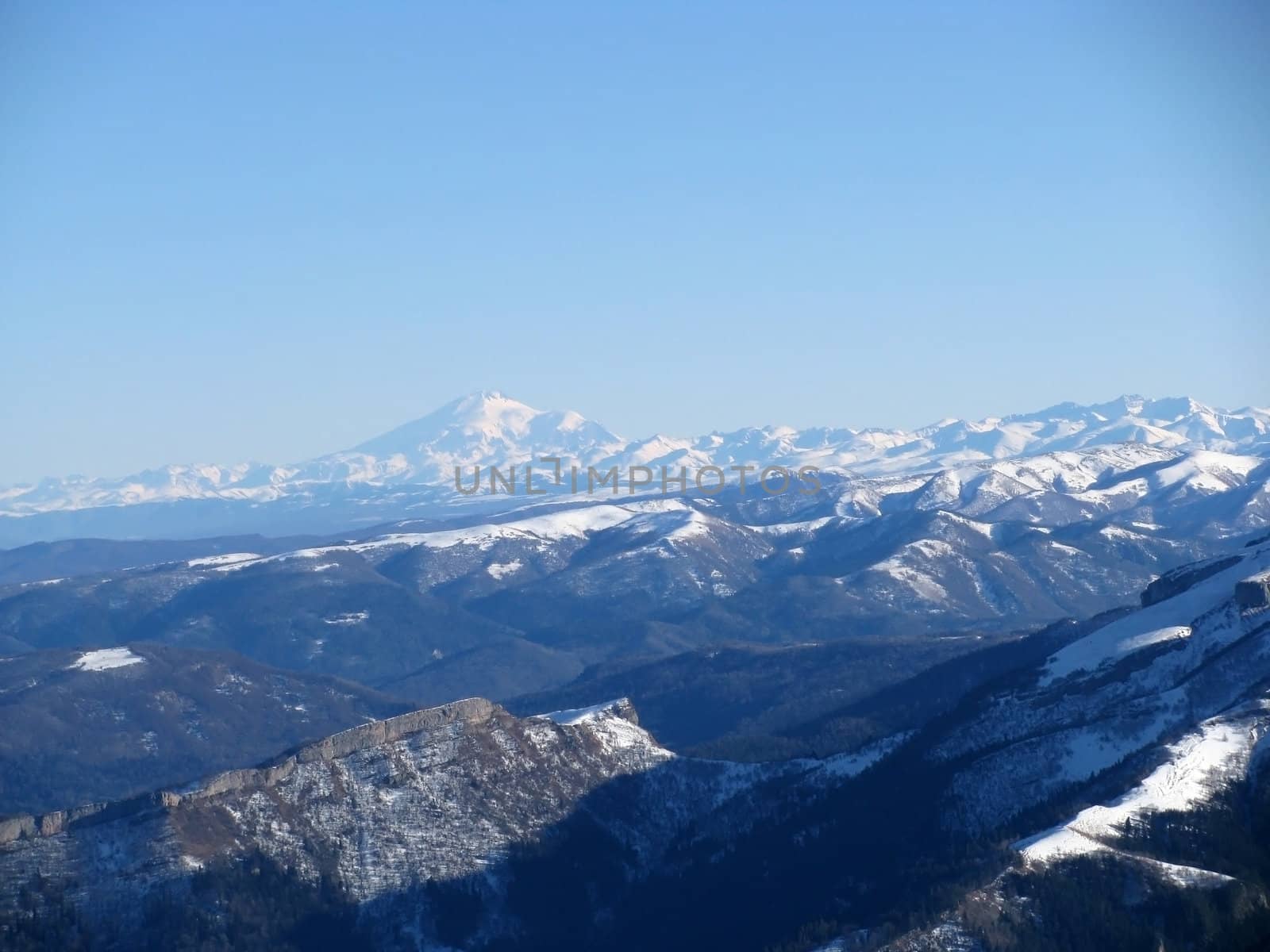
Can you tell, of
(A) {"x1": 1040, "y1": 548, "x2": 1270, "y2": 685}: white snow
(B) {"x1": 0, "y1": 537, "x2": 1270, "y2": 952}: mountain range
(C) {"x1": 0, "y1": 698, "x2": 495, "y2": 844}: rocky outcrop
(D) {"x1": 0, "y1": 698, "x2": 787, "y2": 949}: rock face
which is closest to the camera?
(B) {"x1": 0, "y1": 537, "x2": 1270, "y2": 952}: mountain range

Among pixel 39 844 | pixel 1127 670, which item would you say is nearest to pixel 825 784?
pixel 1127 670

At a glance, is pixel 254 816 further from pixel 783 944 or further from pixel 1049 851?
pixel 1049 851

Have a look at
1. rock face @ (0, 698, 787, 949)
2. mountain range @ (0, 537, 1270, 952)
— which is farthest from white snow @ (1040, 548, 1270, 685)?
rock face @ (0, 698, 787, 949)

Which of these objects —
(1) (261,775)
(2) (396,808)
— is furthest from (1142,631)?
(1) (261,775)

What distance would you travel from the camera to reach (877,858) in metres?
154

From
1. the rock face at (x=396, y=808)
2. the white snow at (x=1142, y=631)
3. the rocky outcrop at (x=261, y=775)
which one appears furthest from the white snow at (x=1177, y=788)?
the rocky outcrop at (x=261, y=775)

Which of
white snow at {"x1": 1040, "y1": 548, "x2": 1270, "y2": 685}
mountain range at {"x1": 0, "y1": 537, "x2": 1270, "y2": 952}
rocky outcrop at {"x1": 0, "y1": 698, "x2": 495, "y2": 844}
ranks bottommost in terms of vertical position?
mountain range at {"x1": 0, "y1": 537, "x2": 1270, "y2": 952}

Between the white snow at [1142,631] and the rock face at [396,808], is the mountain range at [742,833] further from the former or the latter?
the white snow at [1142,631]

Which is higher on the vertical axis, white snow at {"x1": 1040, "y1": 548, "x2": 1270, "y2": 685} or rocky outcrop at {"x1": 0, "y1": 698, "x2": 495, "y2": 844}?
white snow at {"x1": 1040, "y1": 548, "x2": 1270, "y2": 685}

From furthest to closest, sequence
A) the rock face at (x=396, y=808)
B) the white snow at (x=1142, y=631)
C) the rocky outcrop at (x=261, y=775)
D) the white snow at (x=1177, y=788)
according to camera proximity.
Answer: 1. the white snow at (x=1142, y=631)
2. the rocky outcrop at (x=261, y=775)
3. the rock face at (x=396, y=808)
4. the white snow at (x=1177, y=788)

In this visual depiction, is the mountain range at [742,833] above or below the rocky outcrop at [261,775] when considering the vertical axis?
below

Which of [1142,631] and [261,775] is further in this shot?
[1142,631]

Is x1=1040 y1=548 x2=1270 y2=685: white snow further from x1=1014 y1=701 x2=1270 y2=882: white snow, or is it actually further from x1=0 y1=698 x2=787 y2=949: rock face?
x1=1014 y1=701 x2=1270 y2=882: white snow

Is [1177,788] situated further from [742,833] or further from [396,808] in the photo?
[396,808]
